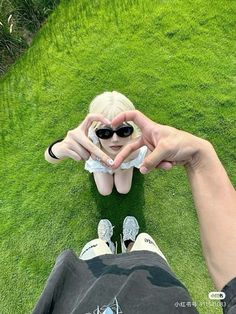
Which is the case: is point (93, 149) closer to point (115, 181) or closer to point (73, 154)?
point (73, 154)

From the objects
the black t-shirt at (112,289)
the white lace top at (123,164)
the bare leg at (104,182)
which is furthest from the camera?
the bare leg at (104,182)

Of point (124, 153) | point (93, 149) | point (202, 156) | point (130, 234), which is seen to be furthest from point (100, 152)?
point (130, 234)

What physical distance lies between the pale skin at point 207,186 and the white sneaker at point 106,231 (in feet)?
4.41

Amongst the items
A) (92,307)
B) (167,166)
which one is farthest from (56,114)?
(92,307)

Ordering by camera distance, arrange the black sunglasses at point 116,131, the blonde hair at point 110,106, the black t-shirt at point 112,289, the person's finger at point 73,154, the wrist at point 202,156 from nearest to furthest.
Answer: the black t-shirt at point 112,289 → the wrist at point 202,156 → the person's finger at point 73,154 → the black sunglasses at point 116,131 → the blonde hair at point 110,106

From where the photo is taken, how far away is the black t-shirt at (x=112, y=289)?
57.8 inches

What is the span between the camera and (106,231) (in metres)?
2.91

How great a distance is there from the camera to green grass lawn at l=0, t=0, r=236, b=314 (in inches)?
117

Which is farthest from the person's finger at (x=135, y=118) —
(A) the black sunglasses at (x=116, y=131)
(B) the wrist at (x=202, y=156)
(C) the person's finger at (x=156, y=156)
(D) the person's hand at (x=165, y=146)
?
(A) the black sunglasses at (x=116, y=131)

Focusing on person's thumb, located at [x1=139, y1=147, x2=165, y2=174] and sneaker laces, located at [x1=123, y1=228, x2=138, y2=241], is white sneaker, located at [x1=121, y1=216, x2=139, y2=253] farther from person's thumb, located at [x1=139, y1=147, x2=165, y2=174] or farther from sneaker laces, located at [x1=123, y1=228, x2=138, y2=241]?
person's thumb, located at [x1=139, y1=147, x2=165, y2=174]

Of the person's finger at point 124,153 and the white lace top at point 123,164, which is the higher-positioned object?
the person's finger at point 124,153

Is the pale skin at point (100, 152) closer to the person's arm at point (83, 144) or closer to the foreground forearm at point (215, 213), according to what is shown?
the person's arm at point (83, 144)

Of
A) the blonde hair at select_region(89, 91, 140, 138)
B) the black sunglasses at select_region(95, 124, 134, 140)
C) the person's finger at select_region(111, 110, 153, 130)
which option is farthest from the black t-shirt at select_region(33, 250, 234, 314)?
the blonde hair at select_region(89, 91, 140, 138)

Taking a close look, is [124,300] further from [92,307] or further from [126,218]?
[126,218]
